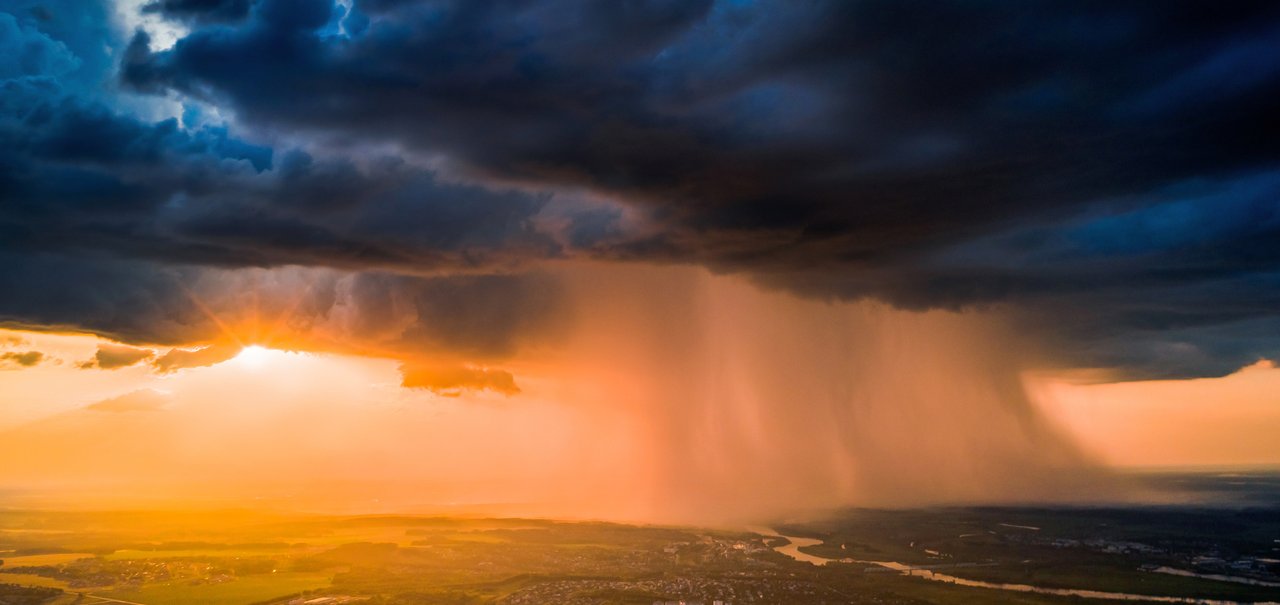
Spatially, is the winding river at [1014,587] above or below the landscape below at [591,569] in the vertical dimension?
below

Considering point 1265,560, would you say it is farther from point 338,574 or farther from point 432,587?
point 338,574

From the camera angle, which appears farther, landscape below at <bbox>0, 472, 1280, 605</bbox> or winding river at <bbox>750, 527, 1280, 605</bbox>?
winding river at <bbox>750, 527, 1280, 605</bbox>

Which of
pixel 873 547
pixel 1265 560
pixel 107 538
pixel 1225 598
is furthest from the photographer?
pixel 873 547

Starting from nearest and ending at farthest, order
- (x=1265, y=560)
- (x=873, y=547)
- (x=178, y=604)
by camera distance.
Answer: (x=178, y=604) < (x=1265, y=560) < (x=873, y=547)

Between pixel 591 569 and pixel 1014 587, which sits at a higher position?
pixel 591 569

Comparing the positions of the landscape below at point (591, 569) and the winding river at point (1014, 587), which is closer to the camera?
the landscape below at point (591, 569)

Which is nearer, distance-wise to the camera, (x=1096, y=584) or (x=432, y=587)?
(x=432, y=587)

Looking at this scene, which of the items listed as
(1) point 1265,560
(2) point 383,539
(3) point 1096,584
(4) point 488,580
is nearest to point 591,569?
(4) point 488,580

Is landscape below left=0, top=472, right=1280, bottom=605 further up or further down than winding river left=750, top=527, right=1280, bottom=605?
further up

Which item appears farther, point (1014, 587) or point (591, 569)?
point (591, 569)
